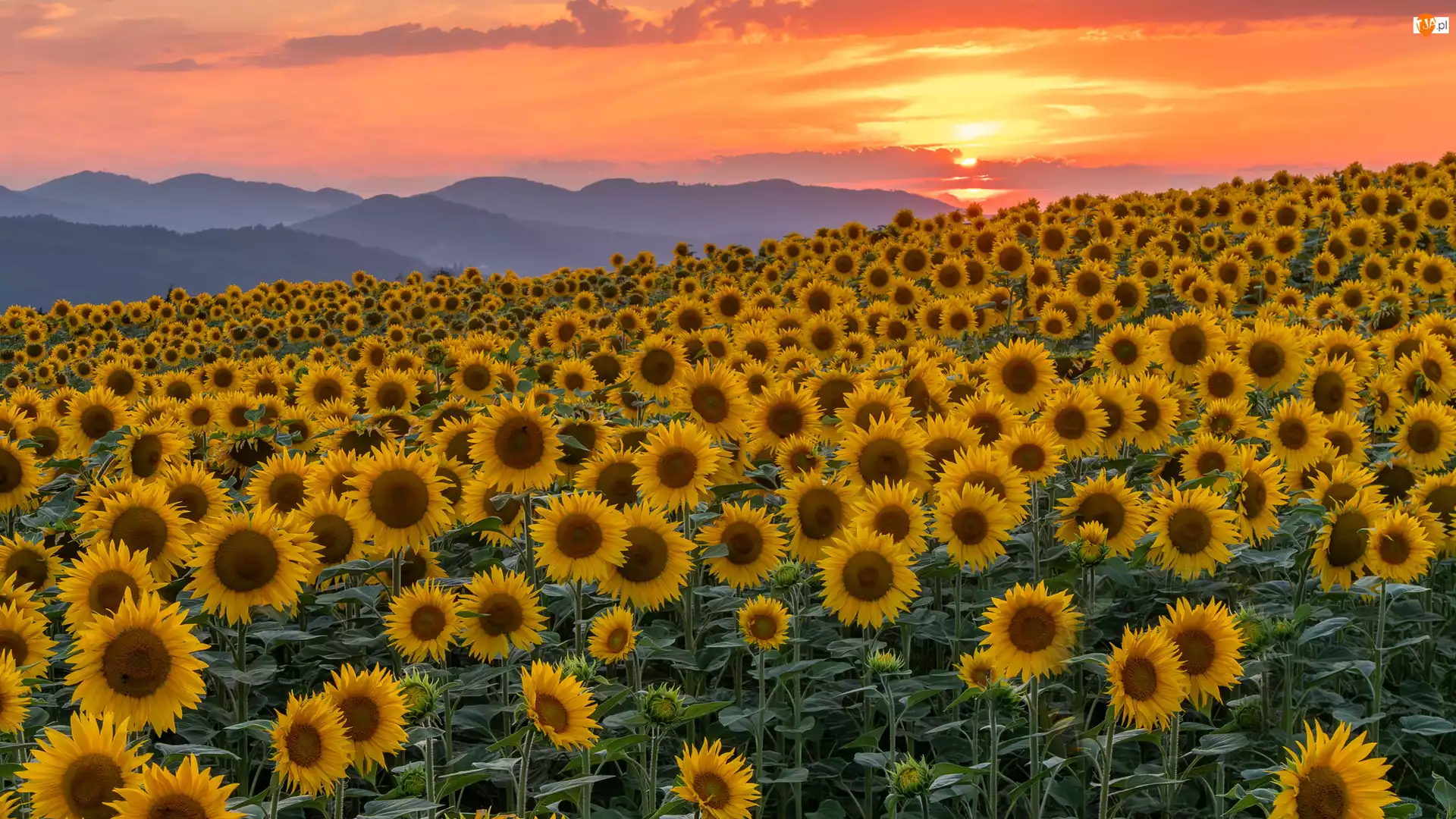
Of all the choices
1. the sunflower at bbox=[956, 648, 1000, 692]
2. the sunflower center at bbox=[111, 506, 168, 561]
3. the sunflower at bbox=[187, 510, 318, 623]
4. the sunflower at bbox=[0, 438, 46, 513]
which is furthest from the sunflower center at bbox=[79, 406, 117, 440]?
the sunflower at bbox=[956, 648, 1000, 692]

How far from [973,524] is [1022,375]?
3110 mm

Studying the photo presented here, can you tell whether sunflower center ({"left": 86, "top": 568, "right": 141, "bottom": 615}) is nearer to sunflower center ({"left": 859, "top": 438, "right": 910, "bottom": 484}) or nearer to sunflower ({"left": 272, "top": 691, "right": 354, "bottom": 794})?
sunflower ({"left": 272, "top": 691, "right": 354, "bottom": 794})

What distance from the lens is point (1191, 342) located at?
31.9 feet

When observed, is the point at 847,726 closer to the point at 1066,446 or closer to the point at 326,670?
the point at 1066,446

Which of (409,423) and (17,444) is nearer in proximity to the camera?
(17,444)

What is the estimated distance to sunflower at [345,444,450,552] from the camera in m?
6.11

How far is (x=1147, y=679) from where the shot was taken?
432cm

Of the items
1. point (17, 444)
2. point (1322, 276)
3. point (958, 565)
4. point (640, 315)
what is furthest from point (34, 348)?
point (1322, 276)

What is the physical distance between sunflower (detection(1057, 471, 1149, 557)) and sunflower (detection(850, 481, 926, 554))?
1.04 m

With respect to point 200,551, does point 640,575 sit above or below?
below

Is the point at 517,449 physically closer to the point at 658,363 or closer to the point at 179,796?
the point at 658,363

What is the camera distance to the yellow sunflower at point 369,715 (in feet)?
13.2

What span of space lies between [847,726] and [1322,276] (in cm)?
1427

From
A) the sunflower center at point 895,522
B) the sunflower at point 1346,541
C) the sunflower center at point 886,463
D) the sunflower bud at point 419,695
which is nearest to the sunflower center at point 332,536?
the sunflower bud at point 419,695
